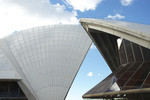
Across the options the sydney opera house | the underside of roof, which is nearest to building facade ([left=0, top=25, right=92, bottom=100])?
the sydney opera house

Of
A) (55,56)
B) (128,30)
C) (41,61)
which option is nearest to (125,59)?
(128,30)

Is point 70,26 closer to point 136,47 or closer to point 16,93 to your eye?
point 16,93

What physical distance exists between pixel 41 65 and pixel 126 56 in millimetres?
13731

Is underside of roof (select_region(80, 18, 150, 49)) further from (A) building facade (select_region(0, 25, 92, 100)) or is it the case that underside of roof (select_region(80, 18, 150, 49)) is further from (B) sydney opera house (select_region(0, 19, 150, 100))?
(A) building facade (select_region(0, 25, 92, 100))

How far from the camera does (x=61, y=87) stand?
21.7 meters

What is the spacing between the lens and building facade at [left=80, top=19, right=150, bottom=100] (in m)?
8.74

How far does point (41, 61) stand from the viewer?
24.6 meters

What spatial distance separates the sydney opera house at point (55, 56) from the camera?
13.2 m

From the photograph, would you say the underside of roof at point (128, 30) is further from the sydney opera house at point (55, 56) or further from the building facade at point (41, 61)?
the building facade at point (41, 61)

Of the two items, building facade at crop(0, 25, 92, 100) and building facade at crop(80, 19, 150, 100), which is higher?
building facade at crop(0, 25, 92, 100)

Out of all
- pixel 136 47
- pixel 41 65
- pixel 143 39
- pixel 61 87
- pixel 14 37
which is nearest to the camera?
pixel 143 39

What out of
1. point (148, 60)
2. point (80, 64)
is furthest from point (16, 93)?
point (148, 60)

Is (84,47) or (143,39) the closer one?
(143,39)

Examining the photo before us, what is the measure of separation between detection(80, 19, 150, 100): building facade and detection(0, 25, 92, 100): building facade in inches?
266
